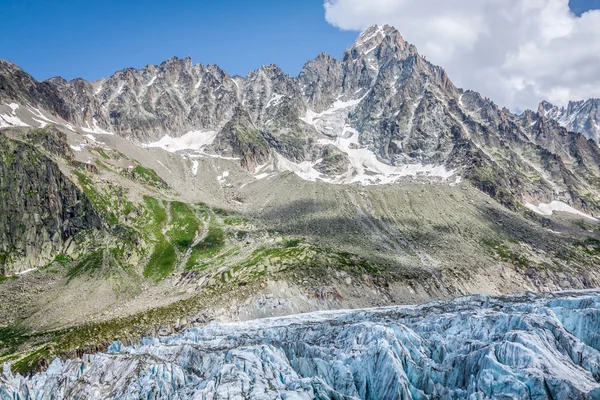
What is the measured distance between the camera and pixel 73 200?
169125 millimetres

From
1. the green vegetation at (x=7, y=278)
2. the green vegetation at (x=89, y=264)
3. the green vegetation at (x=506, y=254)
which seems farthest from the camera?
the green vegetation at (x=506, y=254)

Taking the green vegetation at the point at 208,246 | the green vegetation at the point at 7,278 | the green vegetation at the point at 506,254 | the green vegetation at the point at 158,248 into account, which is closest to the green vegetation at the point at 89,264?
the green vegetation at the point at 7,278

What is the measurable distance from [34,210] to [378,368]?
162m

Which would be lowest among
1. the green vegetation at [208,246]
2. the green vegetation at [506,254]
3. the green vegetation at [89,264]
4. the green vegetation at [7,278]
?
the green vegetation at [7,278]

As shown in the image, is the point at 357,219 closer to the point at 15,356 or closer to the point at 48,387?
the point at 15,356

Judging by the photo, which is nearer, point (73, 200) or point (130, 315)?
point (130, 315)

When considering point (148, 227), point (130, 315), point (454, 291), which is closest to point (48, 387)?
point (130, 315)

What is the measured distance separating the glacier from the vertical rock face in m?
114

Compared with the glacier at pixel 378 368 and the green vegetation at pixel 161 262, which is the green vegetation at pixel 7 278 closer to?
the green vegetation at pixel 161 262

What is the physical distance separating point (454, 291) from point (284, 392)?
119 m

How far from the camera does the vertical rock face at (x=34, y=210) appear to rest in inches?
5694

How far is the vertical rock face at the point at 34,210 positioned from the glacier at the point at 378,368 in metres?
114

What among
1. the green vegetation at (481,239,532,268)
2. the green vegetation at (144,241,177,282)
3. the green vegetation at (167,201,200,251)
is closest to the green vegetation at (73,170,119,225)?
the green vegetation at (167,201,200,251)

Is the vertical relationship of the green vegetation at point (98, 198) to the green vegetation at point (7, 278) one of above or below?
above
